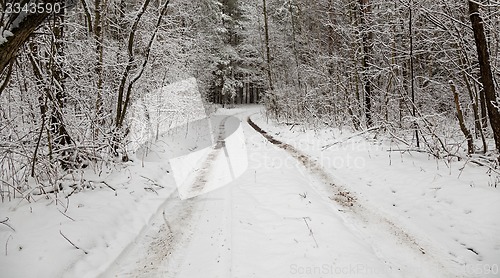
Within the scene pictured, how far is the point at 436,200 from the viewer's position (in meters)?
5.48

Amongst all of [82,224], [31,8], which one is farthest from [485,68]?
[82,224]

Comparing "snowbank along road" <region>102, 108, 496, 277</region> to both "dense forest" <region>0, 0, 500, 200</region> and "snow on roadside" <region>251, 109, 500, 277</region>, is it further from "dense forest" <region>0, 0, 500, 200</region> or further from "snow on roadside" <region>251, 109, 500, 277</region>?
"dense forest" <region>0, 0, 500, 200</region>

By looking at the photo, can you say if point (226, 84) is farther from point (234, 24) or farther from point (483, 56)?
point (483, 56)

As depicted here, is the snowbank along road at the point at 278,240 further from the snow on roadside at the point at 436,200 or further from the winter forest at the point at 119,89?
the winter forest at the point at 119,89

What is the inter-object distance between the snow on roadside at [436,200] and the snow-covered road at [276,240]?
283mm

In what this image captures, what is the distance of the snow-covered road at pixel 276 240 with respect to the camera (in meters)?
3.87

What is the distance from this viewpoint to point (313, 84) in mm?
20469

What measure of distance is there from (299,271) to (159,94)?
35.2ft

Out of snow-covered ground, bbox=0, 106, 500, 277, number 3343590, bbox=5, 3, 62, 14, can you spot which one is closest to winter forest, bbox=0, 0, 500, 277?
number 3343590, bbox=5, 3, 62, 14

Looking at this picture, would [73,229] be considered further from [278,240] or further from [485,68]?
[485,68]

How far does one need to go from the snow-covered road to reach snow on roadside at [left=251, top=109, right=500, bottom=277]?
283mm

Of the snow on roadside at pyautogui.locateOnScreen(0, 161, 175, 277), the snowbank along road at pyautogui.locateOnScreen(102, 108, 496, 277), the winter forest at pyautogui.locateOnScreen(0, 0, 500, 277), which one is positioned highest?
the winter forest at pyautogui.locateOnScreen(0, 0, 500, 277)

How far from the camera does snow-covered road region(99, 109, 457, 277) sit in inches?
152

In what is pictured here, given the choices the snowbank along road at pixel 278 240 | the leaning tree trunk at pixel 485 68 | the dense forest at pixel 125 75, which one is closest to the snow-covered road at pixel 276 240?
the snowbank along road at pixel 278 240
